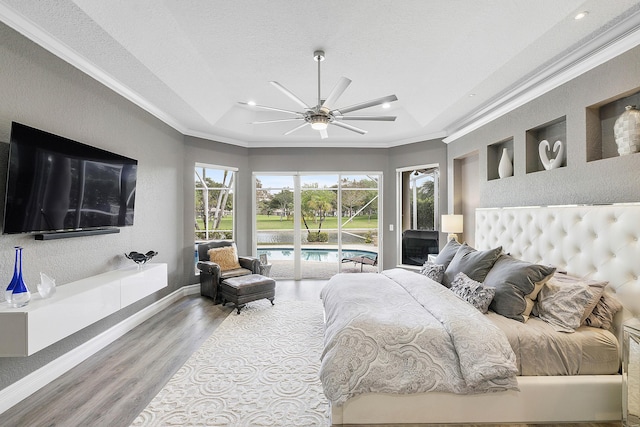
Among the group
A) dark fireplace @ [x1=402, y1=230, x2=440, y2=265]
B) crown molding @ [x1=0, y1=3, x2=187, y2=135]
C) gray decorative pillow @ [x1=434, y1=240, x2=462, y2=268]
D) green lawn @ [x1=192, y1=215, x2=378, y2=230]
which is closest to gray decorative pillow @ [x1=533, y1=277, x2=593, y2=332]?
gray decorative pillow @ [x1=434, y1=240, x2=462, y2=268]

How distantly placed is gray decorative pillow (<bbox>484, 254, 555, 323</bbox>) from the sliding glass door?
384 centimetres

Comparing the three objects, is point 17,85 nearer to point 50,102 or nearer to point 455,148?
point 50,102

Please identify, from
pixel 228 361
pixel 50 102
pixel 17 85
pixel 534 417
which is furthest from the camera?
pixel 228 361

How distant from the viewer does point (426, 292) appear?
9.27 ft

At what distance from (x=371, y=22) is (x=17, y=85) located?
298cm

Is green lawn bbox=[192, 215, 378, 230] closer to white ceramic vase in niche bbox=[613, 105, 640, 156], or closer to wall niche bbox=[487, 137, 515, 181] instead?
wall niche bbox=[487, 137, 515, 181]

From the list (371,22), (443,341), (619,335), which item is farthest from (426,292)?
(371,22)

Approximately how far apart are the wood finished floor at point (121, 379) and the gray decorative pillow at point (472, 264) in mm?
1277

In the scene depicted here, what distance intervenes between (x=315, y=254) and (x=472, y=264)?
13.5 feet

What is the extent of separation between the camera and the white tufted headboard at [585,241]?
224 centimetres

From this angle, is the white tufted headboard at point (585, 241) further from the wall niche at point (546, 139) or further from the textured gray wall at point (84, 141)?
the textured gray wall at point (84, 141)

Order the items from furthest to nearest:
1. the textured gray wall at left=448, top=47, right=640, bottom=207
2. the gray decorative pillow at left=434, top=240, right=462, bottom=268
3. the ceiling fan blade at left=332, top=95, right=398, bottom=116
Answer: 1. the gray decorative pillow at left=434, top=240, right=462, bottom=268
2. the ceiling fan blade at left=332, top=95, right=398, bottom=116
3. the textured gray wall at left=448, top=47, right=640, bottom=207

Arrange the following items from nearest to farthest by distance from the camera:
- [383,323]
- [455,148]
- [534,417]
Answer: [534,417]
[383,323]
[455,148]

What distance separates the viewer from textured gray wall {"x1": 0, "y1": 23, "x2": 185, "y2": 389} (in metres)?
2.35
